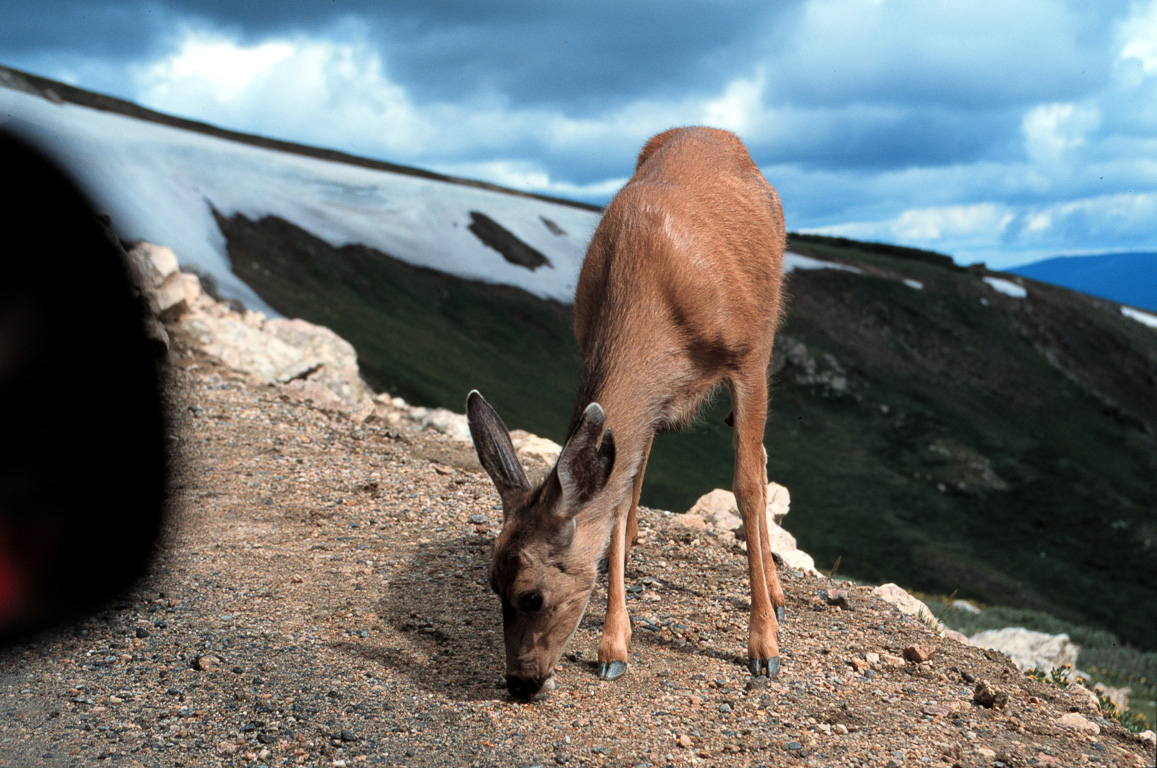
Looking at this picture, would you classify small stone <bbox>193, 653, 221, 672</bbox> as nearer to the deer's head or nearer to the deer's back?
the deer's head

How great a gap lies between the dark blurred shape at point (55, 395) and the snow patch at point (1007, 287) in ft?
287

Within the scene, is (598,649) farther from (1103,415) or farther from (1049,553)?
(1103,415)

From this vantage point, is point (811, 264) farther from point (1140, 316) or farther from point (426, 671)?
point (426, 671)

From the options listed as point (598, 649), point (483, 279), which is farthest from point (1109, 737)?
point (483, 279)

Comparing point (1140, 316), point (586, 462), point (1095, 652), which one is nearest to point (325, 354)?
point (586, 462)

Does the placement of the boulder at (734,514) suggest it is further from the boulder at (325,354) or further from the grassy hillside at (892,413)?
the boulder at (325,354)

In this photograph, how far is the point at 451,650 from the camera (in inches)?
264

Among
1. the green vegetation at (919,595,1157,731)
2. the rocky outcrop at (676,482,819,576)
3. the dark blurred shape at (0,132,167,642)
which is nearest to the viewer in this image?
the dark blurred shape at (0,132,167,642)

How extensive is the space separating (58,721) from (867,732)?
5.20 meters

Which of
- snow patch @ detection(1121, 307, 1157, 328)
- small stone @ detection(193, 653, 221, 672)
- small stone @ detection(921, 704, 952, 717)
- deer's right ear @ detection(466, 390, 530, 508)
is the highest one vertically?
snow patch @ detection(1121, 307, 1157, 328)

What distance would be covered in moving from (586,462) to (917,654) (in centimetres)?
396

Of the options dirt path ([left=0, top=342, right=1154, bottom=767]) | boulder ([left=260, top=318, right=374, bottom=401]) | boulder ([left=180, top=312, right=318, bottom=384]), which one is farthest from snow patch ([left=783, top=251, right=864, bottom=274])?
dirt path ([left=0, top=342, right=1154, bottom=767])

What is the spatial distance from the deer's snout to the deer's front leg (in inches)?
28.5

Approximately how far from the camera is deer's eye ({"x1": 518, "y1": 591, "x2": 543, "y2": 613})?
573 cm
